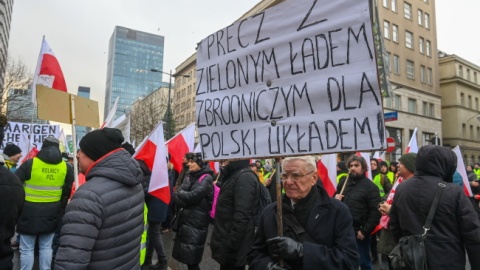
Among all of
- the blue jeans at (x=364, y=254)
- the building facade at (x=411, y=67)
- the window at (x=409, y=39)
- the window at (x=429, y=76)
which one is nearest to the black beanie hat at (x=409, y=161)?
the blue jeans at (x=364, y=254)

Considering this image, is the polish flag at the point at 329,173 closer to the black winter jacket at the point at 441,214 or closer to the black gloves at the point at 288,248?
the black winter jacket at the point at 441,214

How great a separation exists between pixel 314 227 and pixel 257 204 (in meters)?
1.69

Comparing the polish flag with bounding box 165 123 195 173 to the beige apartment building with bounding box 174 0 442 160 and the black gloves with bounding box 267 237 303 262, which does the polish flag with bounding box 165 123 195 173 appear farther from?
the beige apartment building with bounding box 174 0 442 160

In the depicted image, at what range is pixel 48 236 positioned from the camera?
5.01 m

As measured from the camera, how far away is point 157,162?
521cm

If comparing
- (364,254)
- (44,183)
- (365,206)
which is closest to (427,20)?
(365,206)

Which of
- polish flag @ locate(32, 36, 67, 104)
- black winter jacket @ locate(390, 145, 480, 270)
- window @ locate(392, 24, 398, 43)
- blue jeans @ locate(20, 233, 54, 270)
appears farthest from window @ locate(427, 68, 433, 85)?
blue jeans @ locate(20, 233, 54, 270)

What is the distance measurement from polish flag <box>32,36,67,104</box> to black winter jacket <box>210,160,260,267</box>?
255 cm

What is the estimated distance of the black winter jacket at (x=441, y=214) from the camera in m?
2.87

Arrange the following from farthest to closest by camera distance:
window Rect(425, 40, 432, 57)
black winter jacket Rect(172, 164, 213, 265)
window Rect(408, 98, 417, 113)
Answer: window Rect(425, 40, 432, 57) → window Rect(408, 98, 417, 113) → black winter jacket Rect(172, 164, 213, 265)

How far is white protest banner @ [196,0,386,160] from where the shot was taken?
88.6 inches

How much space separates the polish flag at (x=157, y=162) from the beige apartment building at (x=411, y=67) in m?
32.0

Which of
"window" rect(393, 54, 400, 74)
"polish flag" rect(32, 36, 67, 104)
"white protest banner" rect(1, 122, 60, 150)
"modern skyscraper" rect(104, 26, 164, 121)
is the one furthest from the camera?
"modern skyscraper" rect(104, 26, 164, 121)

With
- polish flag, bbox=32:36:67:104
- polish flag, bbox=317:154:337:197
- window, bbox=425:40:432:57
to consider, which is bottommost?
polish flag, bbox=317:154:337:197
